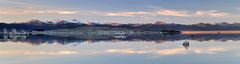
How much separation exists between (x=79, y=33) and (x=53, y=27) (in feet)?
6.63

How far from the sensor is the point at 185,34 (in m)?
27.7

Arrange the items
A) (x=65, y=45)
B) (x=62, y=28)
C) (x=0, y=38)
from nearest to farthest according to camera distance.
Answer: (x=65, y=45) < (x=0, y=38) < (x=62, y=28)

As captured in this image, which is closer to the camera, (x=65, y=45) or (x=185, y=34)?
(x=65, y=45)

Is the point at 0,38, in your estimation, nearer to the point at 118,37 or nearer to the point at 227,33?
the point at 118,37

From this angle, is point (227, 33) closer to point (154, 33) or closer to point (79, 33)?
point (154, 33)

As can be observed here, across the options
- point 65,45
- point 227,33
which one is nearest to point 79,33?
point 65,45

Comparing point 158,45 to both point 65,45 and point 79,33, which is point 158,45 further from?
point 79,33

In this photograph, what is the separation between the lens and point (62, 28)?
994 inches

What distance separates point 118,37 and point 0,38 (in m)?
4.91

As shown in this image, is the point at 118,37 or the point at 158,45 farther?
the point at 118,37

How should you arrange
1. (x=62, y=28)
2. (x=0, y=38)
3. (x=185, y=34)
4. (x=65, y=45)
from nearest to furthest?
1. (x=65, y=45)
2. (x=0, y=38)
3. (x=62, y=28)
4. (x=185, y=34)

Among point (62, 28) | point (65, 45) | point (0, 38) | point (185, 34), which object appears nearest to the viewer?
point (65, 45)

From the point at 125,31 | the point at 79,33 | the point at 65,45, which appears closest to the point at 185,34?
the point at 125,31

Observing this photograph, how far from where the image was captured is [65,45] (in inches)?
840
